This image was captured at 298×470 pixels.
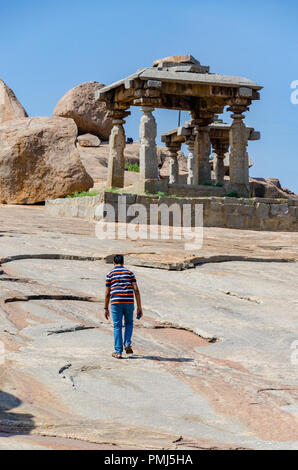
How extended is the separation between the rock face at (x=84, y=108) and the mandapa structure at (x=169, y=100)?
511 inches

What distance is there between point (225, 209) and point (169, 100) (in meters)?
5.14

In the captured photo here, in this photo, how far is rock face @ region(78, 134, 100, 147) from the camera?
3172 cm

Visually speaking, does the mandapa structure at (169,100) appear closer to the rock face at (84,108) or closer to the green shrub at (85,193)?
the green shrub at (85,193)

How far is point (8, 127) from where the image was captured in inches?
759

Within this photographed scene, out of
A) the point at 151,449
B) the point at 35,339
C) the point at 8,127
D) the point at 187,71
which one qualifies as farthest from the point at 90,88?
the point at 151,449

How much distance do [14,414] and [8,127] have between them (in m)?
15.8

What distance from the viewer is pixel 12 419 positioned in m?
4.30

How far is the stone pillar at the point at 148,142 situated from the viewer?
16562mm

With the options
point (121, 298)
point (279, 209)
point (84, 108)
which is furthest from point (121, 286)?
point (84, 108)

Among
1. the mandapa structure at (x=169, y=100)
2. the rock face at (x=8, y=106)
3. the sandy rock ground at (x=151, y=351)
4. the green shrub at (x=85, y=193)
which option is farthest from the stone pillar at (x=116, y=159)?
the rock face at (x=8, y=106)

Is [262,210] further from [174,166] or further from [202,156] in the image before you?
[174,166]

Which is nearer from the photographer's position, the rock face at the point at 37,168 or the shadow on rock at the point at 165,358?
the shadow on rock at the point at 165,358

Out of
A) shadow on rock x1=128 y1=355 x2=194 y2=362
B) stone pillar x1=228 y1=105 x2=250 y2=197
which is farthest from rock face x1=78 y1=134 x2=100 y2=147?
shadow on rock x1=128 y1=355 x2=194 y2=362

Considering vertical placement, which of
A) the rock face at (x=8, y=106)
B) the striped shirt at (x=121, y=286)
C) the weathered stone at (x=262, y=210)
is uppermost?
the rock face at (x=8, y=106)
